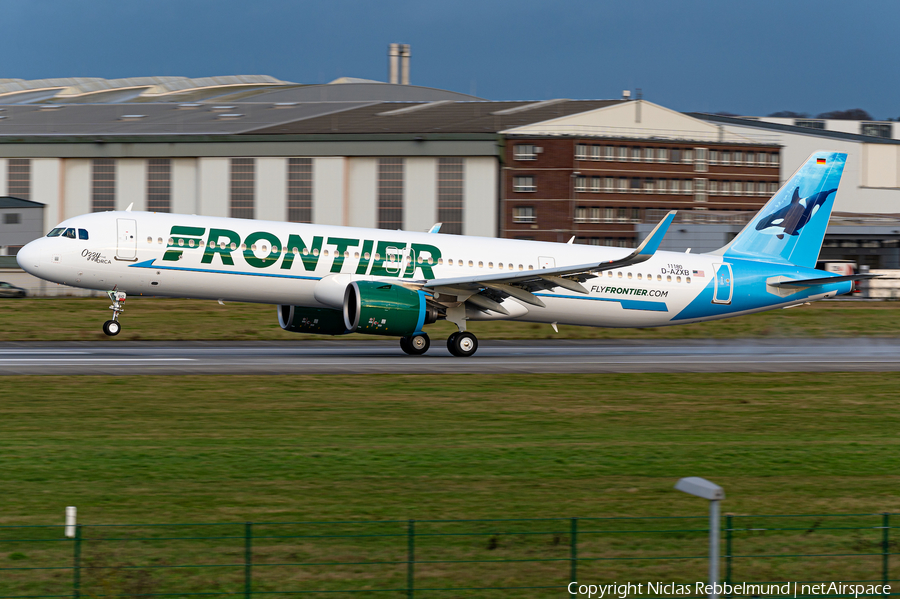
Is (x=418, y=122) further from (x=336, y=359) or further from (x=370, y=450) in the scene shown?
(x=370, y=450)

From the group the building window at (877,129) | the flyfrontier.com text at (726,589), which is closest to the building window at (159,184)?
the flyfrontier.com text at (726,589)

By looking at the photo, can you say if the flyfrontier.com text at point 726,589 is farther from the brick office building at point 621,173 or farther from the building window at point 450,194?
the brick office building at point 621,173

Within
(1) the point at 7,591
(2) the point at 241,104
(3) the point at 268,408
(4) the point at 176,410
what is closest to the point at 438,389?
(3) the point at 268,408

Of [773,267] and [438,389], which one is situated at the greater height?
[773,267]

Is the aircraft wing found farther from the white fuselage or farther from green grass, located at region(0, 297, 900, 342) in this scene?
green grass, located at region(0, 297, 900, 342)

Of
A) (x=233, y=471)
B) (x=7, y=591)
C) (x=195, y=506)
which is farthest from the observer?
(x=233, y=471)

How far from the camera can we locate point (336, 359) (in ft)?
103

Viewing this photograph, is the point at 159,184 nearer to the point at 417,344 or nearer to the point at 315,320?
the point at 315,320

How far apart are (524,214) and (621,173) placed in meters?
13.7

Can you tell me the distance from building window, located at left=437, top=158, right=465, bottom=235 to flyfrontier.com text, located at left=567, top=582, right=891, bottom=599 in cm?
6887

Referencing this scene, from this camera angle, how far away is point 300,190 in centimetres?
7781

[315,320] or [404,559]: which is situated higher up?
[315,320]

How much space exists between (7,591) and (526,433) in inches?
424

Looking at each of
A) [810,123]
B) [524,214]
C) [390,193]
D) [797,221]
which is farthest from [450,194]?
[810,123]
